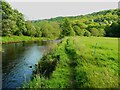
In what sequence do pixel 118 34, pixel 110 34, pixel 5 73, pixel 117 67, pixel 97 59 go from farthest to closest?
pixel 110 34 < pixel 118 34 < pixel 5 73 < pixel 97 59 < pixel 117 67

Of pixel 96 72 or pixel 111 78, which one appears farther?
pixel 96 72

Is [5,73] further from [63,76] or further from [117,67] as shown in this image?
[117,67]

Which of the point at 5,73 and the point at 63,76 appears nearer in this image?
the point at 63,76

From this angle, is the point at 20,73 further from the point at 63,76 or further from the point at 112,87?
the point at 112,87

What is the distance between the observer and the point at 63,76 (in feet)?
53.6

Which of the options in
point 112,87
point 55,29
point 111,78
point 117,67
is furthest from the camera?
point 55,29

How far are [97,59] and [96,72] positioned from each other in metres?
4.86

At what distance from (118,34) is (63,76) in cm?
8608

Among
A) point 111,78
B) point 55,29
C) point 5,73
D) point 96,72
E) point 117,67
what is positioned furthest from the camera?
point 55,29

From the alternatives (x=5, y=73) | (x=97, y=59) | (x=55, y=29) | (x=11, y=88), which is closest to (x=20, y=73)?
(x=5, y=73)

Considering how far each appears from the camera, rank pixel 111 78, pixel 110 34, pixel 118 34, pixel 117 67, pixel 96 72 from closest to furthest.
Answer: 1. pixel 111 78
2. pixel 96 72
3. pixel 117 67
4. pixel 118 34
5. pixel 110 34

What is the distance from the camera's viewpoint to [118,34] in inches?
3883

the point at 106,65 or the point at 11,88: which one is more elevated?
the point at 106,65

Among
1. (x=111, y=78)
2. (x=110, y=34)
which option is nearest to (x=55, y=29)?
(x=110, y=34)
